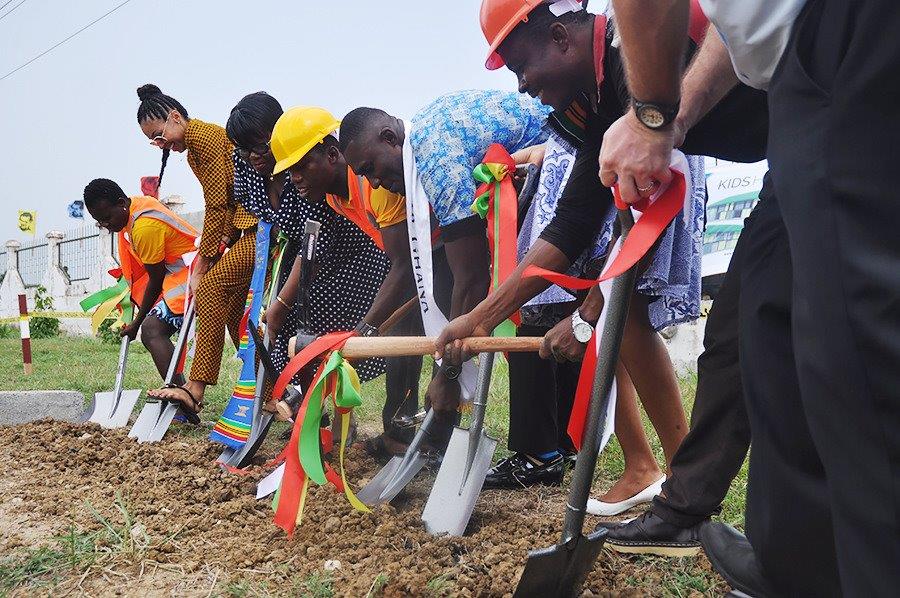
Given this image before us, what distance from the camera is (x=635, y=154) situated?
1.37m

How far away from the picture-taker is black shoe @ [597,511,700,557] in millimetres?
2029

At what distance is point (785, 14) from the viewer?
100 centimetres

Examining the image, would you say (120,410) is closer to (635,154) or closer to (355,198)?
(355,198)

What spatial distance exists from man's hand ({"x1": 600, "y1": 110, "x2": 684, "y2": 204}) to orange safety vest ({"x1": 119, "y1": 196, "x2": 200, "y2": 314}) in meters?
4.35

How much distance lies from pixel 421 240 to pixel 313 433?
971mm

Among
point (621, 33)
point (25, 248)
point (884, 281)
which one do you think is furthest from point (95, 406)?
point (25, 248)

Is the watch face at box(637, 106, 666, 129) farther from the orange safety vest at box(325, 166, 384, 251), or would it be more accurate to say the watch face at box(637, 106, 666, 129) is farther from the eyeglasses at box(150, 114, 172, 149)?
the eyeglasses at box(150, 114, 172, 149)

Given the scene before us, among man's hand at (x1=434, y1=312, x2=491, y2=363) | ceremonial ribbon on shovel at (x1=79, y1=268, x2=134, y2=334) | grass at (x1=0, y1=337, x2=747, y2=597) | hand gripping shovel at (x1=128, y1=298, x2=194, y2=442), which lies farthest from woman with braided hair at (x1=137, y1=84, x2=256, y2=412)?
man's hand at (x1=434, y1=312, x2=491, y2=363)

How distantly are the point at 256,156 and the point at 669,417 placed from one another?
2.54m

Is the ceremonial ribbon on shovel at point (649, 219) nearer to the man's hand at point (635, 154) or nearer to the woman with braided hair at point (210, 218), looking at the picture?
the man's hand at point (635, 154)

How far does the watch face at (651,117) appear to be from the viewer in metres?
1.30

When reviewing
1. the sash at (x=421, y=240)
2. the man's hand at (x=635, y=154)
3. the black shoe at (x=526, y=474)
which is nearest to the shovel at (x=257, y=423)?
the sash at (x=421, y=240)

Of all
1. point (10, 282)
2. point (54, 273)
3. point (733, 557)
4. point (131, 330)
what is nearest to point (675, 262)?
point (733, 557)

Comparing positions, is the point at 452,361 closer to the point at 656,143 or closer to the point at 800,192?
the point at 656,143
